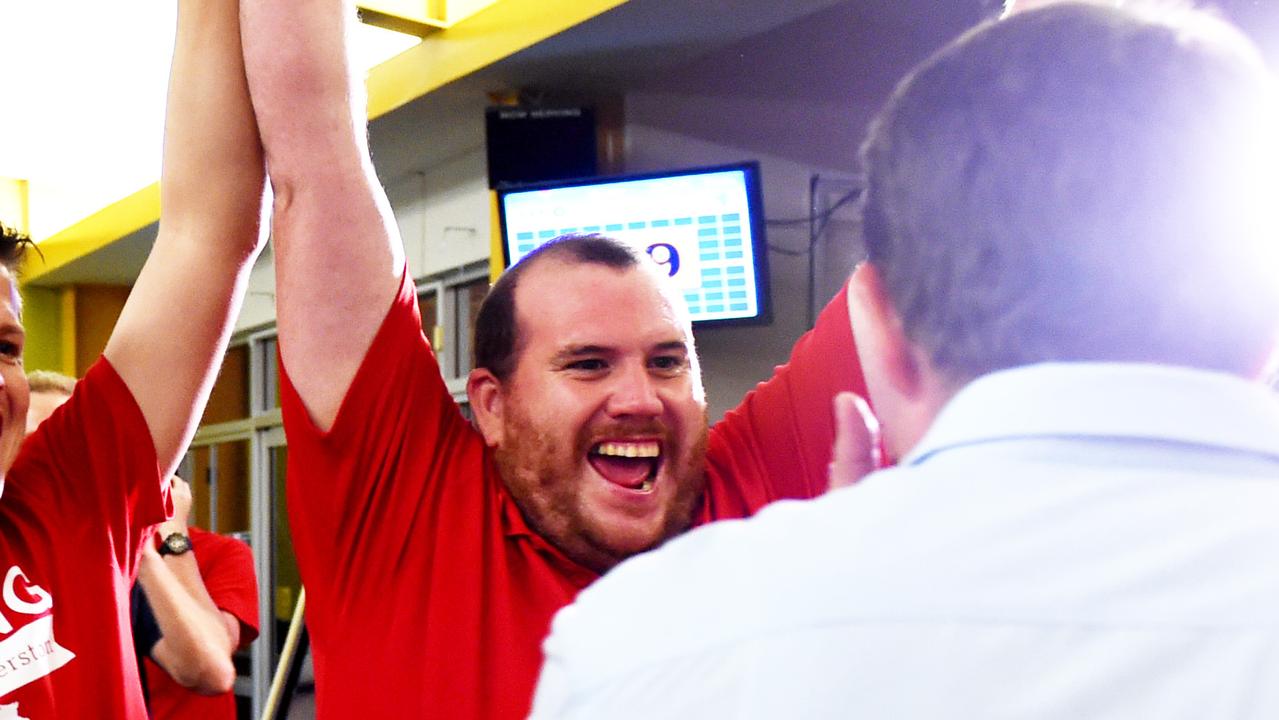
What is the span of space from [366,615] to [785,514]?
29.0 inches

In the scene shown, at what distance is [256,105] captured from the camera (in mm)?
1175

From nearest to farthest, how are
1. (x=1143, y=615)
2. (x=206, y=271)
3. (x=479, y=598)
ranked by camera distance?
(x=1143, y=615) → (x=479, y=598) → (x=206, y=271)

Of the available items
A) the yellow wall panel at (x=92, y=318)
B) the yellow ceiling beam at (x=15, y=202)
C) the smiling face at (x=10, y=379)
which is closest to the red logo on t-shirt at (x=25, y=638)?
the smiling face at (x=10, y=379)

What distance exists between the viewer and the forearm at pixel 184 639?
2.30 m

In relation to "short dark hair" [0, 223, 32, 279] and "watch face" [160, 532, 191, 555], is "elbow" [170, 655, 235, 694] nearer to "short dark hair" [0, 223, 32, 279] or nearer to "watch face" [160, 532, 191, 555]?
"watch face" [160, 532, 191, 555]

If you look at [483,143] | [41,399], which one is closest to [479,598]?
[41,399]

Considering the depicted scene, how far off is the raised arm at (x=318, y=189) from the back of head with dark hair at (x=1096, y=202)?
2.33 ft

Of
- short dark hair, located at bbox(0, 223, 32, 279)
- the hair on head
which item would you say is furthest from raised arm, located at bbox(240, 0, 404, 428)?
the hair on head

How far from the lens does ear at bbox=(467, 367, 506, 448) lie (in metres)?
1.32

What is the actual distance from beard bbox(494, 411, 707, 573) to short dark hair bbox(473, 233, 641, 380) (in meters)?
0.08

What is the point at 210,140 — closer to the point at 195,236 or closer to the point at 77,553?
the point at 195,236

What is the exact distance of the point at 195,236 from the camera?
4.18 ft

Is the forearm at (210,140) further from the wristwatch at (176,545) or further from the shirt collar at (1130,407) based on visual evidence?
the wristwatch at (176,545)

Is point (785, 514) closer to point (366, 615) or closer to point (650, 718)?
point (650, 718)
